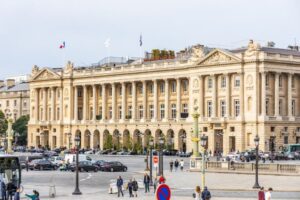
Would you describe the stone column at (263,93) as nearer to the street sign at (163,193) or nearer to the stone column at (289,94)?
the stone column at (289,94)

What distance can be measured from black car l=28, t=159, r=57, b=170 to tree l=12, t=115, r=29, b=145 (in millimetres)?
93741

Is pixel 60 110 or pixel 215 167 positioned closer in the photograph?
pixel 215 167

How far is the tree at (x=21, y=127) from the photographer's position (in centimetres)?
19125

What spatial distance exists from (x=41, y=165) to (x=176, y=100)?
5385 cm

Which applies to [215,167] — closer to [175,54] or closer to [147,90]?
[147,90]

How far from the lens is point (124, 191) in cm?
6372

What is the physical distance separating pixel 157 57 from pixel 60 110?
23292mm

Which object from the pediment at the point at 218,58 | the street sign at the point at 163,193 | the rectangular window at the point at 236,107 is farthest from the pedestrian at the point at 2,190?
the rectangular window at the point at 236,107

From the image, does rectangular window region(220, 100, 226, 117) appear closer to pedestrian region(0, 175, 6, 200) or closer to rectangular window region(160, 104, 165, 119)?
rectangular window region(160, 104, 165, 119)

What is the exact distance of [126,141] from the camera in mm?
154125

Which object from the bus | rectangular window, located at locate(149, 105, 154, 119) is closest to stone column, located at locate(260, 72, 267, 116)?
rectangular window, located at locate(149, 105, 154, 119)

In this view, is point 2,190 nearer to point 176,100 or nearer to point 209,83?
point 209,83

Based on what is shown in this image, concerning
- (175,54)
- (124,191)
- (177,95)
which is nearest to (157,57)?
(175,54)

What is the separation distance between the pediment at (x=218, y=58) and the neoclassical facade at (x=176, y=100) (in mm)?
159
